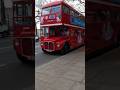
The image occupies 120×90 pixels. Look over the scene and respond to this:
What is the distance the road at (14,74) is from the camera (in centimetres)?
328

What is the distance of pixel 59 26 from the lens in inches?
121

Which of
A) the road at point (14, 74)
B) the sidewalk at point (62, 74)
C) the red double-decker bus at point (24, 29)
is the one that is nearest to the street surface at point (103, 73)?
the sidewalk at point (62, 74)

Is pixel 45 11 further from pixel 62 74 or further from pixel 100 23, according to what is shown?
pixel 100 23

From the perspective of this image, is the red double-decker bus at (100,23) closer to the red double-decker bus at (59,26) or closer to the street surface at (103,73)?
the street surface at (103,73)

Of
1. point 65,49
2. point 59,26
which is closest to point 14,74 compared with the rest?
point 65,49

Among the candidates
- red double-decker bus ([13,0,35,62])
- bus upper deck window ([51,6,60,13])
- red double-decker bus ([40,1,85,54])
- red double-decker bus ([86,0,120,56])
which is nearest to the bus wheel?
red double-decker bus ([40,1,85,54])

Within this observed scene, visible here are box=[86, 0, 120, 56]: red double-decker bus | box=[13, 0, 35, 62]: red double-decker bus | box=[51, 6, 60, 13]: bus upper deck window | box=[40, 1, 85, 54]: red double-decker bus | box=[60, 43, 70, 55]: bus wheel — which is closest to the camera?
box=[40, 1, 85, 54]: red double-decker bus

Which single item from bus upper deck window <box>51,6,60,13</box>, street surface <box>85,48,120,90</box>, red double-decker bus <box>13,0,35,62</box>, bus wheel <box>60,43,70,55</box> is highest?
bus upper deck window <box>51,6,60,13</box>

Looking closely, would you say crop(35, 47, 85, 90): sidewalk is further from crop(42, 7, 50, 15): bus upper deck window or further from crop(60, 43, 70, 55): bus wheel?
crop(42, 7, 50, 15): bus upper deck window

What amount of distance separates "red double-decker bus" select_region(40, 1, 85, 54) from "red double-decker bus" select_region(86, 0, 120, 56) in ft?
2.19

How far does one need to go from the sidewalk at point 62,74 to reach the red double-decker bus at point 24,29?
281 millimetres

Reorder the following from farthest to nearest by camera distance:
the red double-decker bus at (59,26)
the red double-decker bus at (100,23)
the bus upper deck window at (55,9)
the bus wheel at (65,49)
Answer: the red double-decker bus at (100,23) < the bus wheel at (65,49) < the bus upper deck window at (55,9) < the red double-decker bus at (59,26)

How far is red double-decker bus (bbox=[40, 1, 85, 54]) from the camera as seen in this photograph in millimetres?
2965

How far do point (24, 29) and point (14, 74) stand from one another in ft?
2.03
